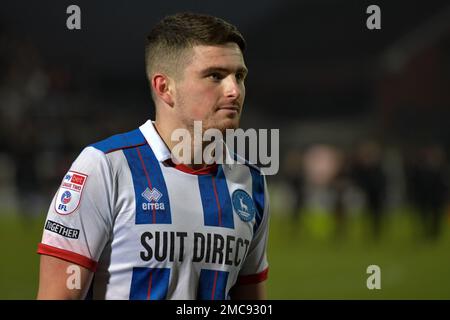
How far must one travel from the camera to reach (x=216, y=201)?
2773mm

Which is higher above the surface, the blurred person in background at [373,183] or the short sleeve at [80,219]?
the blurred person in background at [373,183]

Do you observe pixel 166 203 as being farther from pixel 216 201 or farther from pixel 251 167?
pixel 251 167

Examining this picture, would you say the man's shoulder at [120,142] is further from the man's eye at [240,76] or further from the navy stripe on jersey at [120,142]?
the man's eye at [240,76]

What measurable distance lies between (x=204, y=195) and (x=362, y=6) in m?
30.3

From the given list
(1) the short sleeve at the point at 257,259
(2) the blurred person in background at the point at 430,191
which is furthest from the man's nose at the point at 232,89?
(2) the blurred person in background at the point at 430,191

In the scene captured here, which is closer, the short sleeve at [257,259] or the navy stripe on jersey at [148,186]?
the navy stripe on jersey at [148,186]

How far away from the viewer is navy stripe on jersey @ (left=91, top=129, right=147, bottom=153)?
8.62 feet

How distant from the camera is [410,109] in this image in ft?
86.7

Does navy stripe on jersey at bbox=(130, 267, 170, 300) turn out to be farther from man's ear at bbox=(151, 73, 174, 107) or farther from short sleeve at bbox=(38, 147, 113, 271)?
man's ear at bbox=(151, 73, 174, 107)

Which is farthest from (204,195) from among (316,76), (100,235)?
(316,76)

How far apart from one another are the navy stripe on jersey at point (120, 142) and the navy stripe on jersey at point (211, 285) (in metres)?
0.54

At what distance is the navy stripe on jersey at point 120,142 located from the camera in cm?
263

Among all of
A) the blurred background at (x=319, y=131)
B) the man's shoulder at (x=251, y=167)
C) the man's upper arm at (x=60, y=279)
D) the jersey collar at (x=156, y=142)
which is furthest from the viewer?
the blurred background at (x=319, y=131)

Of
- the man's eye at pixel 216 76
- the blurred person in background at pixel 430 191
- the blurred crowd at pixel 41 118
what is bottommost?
the man's eye at pixel 216 76
